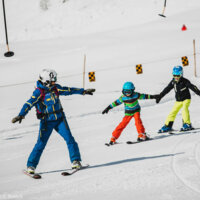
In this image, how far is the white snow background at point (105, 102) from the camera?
5.32m

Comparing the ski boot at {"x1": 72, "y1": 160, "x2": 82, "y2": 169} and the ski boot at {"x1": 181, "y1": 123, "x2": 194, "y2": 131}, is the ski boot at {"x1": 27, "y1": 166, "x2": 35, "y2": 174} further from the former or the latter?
the ski boot at {"x1": 181, "y1": 123, "x2": 194, "y2": 131}

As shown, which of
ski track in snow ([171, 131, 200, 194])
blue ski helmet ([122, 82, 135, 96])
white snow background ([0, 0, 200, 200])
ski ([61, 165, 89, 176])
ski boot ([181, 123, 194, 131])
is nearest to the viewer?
ski track in snow ([171, 131, 200, 194])

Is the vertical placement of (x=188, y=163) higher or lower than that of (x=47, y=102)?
lower

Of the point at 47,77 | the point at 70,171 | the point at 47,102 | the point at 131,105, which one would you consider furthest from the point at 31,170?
the point at 131,105

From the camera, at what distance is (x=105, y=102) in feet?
42.3

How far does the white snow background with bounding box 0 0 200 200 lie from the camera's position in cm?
532

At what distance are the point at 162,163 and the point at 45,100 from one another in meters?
2.28

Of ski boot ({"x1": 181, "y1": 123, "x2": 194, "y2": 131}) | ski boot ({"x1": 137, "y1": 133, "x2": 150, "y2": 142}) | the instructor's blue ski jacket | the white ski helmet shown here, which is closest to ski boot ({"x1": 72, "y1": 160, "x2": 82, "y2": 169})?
the instructor's blue ski jacket

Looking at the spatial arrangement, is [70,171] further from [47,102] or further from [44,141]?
[47,102]

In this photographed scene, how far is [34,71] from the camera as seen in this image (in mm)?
19578

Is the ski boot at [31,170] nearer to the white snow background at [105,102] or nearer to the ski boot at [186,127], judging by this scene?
the white snow background at [105,102]

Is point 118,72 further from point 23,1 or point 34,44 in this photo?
point 23,1

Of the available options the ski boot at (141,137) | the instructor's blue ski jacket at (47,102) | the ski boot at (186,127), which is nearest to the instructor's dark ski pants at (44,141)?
the instructor's blue ski jacket at (47,102)

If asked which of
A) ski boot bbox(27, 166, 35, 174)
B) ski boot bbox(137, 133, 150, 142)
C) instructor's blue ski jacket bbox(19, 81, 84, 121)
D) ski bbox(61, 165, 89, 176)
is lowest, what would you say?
ski bbox(61, 165, 89, 176)
